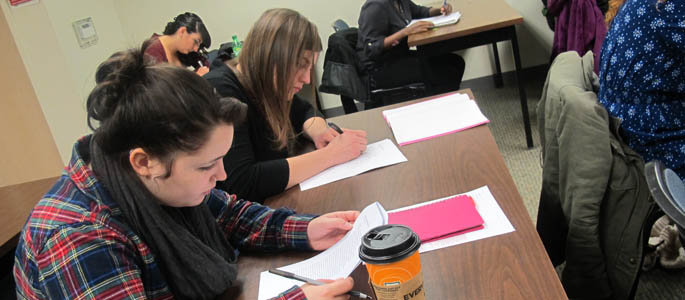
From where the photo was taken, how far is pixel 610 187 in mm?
1423

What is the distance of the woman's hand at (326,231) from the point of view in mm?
1138

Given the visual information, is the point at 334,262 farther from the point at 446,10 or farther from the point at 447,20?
the point at 446,10

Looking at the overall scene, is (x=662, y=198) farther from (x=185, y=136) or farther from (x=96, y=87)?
(x=96, y=87)

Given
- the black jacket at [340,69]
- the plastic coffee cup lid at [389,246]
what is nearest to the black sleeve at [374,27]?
the black jacket at [340,69]

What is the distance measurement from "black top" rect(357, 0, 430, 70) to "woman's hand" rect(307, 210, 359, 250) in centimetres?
209

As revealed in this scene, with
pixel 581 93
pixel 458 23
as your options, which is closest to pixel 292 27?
pixel 581 93

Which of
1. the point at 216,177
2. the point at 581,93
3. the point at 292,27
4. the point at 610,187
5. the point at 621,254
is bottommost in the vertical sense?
the point at 621,254

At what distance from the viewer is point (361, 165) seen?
151 cm

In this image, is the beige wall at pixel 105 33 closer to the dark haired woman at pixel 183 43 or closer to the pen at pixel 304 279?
the dark haired woman at pixel 183 43

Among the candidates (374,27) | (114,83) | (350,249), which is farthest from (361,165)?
(374,27)

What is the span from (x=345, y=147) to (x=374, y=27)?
1.69 metres

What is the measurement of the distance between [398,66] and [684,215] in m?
2.34

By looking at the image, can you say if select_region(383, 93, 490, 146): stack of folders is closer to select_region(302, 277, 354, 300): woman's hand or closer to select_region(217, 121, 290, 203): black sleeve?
select_region(217, 121, 290, 203): black sleeve

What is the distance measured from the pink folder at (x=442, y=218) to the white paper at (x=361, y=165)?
30 cm
